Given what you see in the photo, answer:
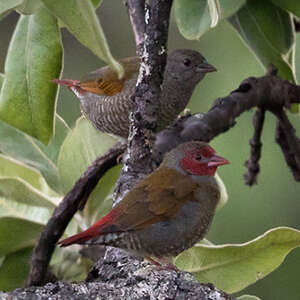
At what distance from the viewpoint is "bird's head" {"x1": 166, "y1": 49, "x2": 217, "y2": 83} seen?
283 cm

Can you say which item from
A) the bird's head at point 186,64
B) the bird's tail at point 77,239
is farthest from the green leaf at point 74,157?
the bird's head at point 186,64

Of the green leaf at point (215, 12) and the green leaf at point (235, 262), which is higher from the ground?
the green leaf at point (215, 12)

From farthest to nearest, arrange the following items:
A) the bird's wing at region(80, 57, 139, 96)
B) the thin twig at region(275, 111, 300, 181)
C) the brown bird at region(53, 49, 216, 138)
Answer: the bird's wing at region(80, 57, 139, 96) → the brown bird at region(53, 49, 216, 138) → the thin twig at region(275, 111, 300, 181)

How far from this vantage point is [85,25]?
57.1 inches

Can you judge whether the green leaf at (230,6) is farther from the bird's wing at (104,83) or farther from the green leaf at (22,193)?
the bird's wing at (104,83)

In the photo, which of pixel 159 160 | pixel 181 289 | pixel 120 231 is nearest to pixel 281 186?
pixel 159 160

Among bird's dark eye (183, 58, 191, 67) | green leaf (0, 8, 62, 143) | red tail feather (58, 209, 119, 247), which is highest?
green leaf (0, 8, 62, 143)

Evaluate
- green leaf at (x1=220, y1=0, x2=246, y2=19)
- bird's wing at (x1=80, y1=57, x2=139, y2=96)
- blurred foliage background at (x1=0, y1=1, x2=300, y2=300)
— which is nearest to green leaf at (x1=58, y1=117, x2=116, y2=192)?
green leaf at (x1=220, y1=0, x2=246, y2=19)

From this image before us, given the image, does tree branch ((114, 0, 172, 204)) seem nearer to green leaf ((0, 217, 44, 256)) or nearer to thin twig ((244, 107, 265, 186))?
green leaf ((0, 217, 44, 256))

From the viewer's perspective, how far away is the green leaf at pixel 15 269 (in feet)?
6.50

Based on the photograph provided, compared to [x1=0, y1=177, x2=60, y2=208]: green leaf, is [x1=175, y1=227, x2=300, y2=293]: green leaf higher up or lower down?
lower down

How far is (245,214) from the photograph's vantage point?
9.80 feet

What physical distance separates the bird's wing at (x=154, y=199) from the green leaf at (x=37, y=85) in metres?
0.23

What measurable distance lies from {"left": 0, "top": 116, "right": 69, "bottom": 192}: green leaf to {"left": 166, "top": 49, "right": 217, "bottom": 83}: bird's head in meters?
0.68
